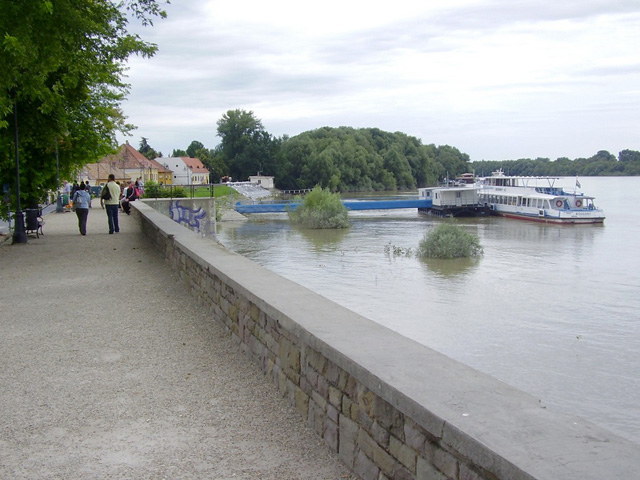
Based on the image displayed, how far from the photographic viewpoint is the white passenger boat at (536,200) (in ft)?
223

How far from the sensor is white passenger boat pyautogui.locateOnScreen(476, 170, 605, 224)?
223 feet

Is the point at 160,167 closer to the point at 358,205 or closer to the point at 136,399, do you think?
the point at 358,205

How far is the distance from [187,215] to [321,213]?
36.6 meters

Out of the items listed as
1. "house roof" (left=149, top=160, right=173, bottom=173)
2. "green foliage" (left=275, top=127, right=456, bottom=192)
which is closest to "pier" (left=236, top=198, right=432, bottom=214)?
"green foliage" (left=275, top=127, right=456, bottom=192)

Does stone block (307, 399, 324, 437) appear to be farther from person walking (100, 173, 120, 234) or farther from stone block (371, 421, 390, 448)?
person walking (100, 173, 120, 234)

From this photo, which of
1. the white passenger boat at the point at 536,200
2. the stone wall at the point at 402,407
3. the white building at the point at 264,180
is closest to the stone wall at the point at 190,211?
the stone wall at the point at 402,407

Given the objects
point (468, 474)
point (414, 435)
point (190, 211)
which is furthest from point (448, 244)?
point (468, 474)

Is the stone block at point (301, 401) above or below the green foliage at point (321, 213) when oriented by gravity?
above

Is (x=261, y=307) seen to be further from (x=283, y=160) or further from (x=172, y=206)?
(x=283, y=160)

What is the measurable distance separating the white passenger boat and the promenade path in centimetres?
6324

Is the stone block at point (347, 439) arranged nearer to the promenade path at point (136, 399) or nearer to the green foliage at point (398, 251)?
the promenade path at point (136, 399)

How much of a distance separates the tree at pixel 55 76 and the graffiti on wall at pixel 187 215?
11.5ft

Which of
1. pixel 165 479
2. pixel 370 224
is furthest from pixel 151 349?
pixel 370 224

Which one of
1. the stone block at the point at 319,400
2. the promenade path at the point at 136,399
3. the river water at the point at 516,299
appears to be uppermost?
the stone block at the point at 319,400
